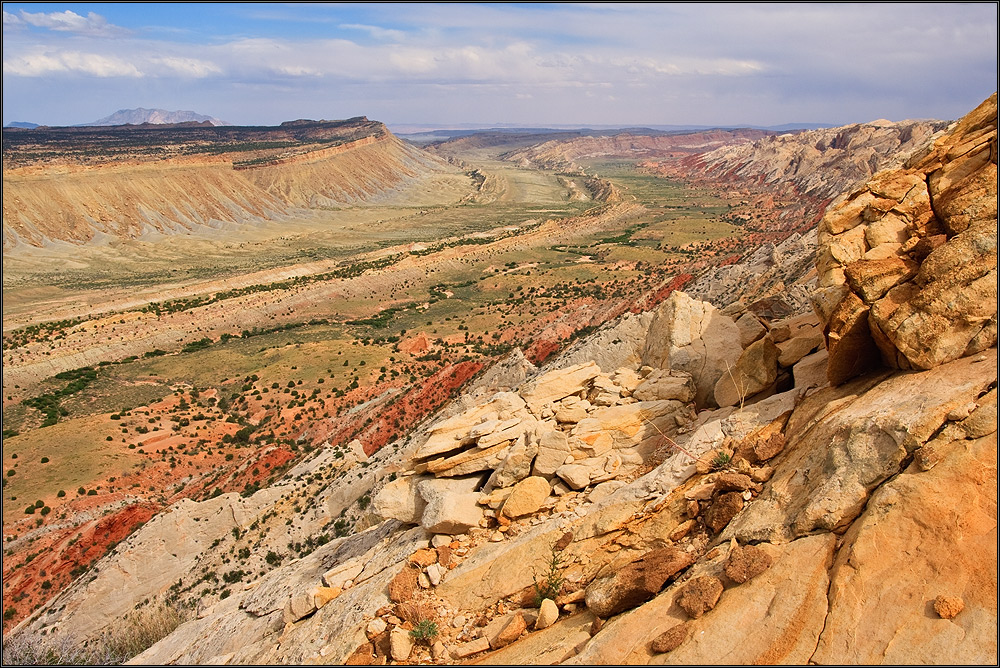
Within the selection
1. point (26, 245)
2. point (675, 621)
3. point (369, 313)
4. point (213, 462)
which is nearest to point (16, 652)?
point (213, 462)

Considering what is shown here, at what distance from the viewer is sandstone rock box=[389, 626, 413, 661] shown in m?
9.77

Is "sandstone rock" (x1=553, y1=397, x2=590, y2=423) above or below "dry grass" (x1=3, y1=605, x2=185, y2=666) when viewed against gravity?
above

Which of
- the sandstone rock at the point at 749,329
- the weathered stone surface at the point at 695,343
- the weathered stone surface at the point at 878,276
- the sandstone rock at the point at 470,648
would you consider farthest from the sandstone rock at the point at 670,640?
the sandstone rock at the point at 749,329

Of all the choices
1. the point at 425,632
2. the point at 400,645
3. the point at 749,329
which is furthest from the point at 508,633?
the point at 749,329

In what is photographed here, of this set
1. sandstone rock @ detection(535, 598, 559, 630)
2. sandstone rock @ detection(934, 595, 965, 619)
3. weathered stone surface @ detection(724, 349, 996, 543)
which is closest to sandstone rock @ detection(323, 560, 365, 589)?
sandstone rock @ detection(535, 598, 559, 630)

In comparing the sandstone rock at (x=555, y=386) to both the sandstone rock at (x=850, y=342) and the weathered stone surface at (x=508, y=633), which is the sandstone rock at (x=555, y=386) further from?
the sandstone rock at (x=850, y=342)

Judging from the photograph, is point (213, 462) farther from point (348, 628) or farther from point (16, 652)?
point (348, 628)

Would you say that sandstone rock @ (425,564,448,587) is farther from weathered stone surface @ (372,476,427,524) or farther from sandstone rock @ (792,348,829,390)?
sandstone rock @ (792,348,829,390)

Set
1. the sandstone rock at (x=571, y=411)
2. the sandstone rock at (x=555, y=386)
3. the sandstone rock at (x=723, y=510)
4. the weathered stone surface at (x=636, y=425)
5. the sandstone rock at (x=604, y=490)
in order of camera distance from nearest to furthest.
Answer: the sandstone rock at (x=723, y=510)
the sandstone rock at (x=604, y=490)
the weathered stone surface at (x=636, y=425)
the sandstone rock at (x=571, y=411)
the sandstone rock at (x=555, y=386)

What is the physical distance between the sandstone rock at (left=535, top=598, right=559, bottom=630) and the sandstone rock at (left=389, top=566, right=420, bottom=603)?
2.93m

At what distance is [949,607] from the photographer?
6.21 m

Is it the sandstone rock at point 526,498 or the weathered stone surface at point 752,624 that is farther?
the sandstone rock at point 526,498

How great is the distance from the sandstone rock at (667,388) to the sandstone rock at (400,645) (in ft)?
27.1

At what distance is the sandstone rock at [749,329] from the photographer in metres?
16.2
